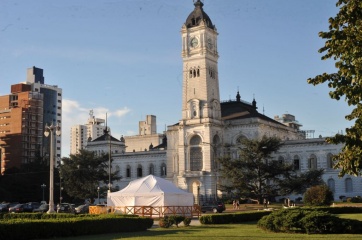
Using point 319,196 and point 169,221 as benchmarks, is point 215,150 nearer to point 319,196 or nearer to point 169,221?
point 319,196

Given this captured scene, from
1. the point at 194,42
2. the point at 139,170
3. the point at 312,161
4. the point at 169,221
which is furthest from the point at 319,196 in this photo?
the point at 139,170

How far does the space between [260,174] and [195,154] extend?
79.4 feet

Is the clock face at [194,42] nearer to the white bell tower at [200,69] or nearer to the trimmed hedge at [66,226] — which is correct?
the white bell tower at [200,69]

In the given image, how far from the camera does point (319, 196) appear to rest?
56.3 metres

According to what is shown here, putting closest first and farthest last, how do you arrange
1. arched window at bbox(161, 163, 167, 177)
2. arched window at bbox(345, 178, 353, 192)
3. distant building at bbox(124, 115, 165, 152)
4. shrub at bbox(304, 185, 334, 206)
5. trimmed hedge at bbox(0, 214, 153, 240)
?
trimmed hedge at bbox(0, 214, 153, 240)
shrub at bbox(304, 185, 334, 206)
arched window at bbox(345, 178, 353, 192)
arched window at bbox(161, 163, 167, 177)
distant building at bbox(124, 115, 165, 152)

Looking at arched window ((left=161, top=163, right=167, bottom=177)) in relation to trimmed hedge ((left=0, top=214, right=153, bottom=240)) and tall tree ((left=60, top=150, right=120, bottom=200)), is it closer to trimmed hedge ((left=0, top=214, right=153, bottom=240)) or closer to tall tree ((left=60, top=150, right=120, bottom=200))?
tall tree ((left=60, top=150, right=120, bottom=200))

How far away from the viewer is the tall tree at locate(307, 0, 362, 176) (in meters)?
18.2

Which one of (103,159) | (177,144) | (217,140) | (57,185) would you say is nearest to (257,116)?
(217,140)

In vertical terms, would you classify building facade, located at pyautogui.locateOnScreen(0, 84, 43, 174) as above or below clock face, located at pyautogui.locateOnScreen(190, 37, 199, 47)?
below

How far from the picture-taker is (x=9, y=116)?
132 m

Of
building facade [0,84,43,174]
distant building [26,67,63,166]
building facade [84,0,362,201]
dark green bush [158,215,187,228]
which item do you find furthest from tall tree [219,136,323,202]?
distant building [26,67,63,166]

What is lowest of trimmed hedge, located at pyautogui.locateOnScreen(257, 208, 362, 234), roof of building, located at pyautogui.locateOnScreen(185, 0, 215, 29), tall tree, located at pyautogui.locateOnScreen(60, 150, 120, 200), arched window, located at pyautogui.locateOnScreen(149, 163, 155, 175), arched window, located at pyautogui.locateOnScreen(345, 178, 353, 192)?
trimmed hedge, located at pyautogui.locateOnScreen(257, 208, 362, 234)

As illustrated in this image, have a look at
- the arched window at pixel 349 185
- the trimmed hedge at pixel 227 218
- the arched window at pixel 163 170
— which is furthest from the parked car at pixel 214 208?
the arched window at pixel 163 170

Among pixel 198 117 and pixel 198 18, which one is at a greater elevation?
pixel 198 18
